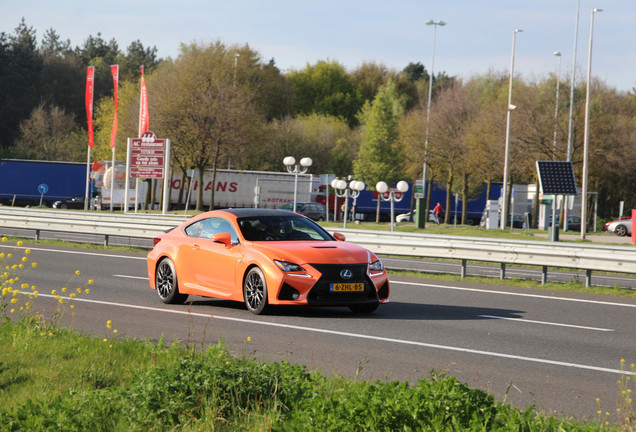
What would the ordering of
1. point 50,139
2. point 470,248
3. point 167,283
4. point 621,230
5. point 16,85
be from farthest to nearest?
point 16,85 → point 50,139 → point 621,230 → point 470,248 → point 167,283

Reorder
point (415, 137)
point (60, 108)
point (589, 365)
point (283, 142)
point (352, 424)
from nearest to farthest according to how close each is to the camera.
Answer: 1. point (352, 424)
2. point (589, 365)
3. point (415, 137)
4. point (283, 142)
5. point (60, 108)

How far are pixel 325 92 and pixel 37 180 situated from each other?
42.1 meters

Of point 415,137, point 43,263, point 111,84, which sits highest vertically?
point 111,84

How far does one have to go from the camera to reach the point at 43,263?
63.0 ft

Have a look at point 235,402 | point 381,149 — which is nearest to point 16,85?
point 381,149

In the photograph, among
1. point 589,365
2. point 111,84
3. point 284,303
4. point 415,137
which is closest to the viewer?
point 589,365

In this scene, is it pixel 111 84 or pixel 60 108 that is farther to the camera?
pixel 111 84

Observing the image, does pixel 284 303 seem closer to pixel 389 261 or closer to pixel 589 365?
pixel 589 365

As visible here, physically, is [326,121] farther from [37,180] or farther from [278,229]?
[278,229]

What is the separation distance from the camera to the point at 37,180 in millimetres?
67562

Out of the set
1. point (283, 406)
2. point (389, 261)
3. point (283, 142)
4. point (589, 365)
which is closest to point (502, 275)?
point (389, 261)

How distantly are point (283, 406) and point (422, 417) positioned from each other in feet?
3.21

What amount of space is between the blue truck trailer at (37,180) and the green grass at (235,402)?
209ft

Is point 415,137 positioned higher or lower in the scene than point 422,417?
higher
